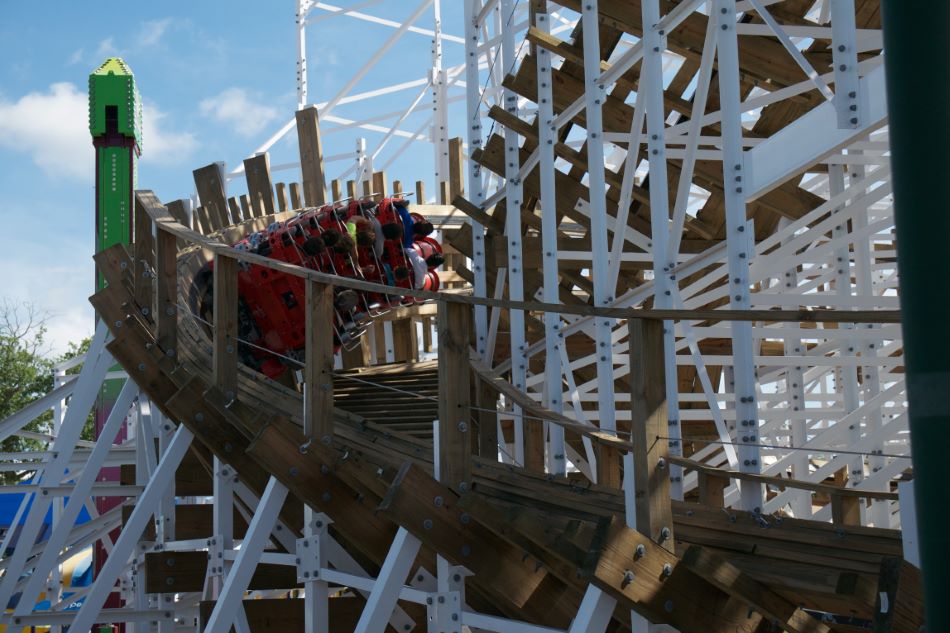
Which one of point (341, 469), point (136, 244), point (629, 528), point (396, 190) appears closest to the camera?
point (629, 528)

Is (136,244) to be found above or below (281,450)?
above

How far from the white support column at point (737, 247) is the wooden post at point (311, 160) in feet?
27.4

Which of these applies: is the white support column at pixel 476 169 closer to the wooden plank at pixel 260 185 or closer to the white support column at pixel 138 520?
the wooden plank at pixel 260 185

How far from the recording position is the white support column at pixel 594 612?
435cm

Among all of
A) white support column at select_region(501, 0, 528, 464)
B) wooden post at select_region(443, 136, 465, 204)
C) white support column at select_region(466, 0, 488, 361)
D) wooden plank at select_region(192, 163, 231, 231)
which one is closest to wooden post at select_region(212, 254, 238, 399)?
white support column at select_region(501, 0, 528, 464)

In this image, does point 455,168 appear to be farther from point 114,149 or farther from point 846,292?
point 846,292

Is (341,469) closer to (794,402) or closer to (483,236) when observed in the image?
(794,402)

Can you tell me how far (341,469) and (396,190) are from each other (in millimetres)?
10684

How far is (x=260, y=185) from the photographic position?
14156 millimetres

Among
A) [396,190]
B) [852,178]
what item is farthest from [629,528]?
[396,190]

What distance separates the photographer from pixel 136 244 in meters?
7.98

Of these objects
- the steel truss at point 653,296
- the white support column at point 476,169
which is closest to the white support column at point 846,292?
the steel truss at point 653,296

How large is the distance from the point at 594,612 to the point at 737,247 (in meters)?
2.89

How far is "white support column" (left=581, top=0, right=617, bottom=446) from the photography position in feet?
27.6
